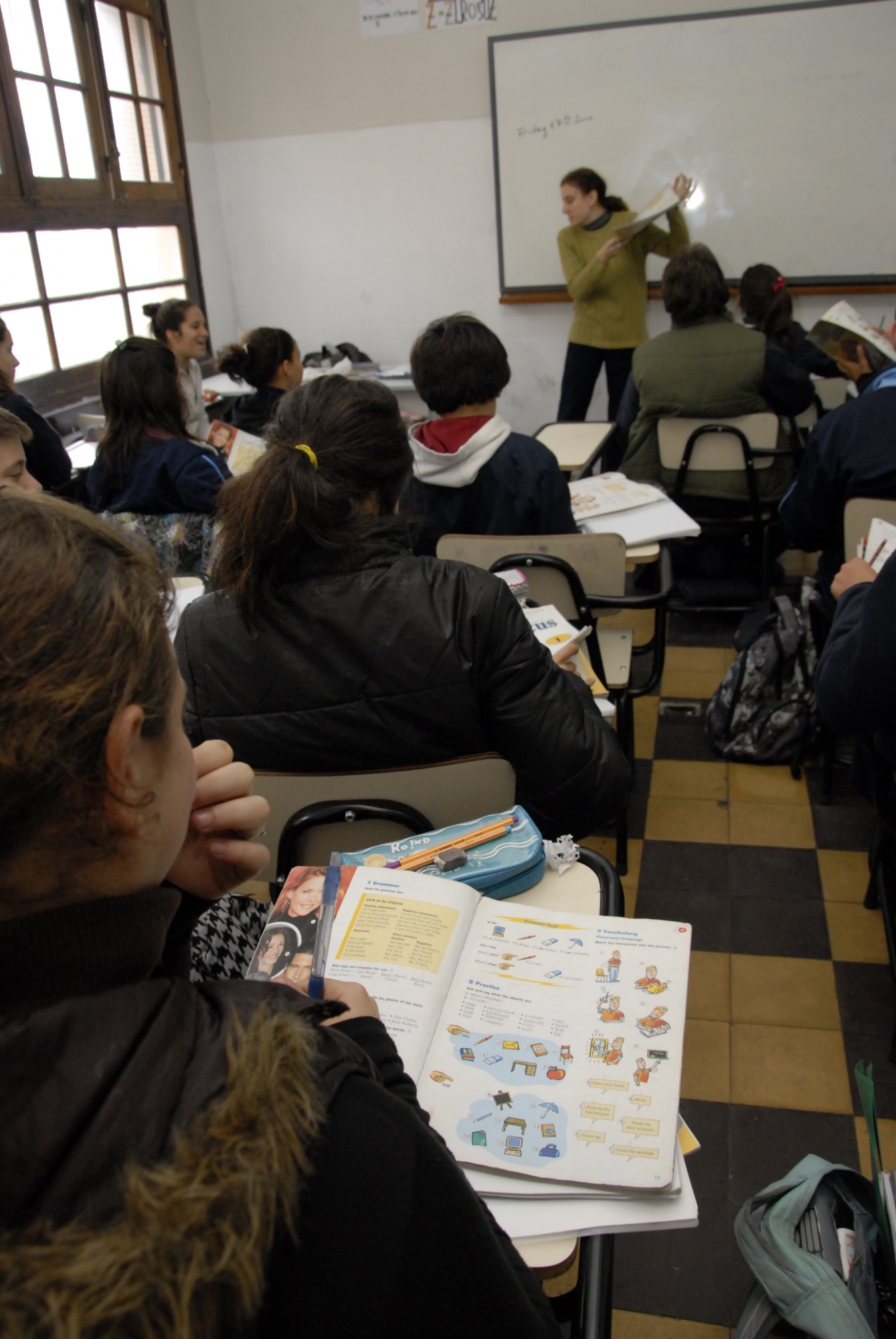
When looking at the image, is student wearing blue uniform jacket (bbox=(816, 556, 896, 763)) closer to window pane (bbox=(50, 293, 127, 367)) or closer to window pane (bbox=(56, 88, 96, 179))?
window pane (bbox=(50, 293, 127, 367))

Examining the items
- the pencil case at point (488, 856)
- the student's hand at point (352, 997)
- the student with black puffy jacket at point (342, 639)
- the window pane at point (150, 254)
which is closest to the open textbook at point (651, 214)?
the window pane at point (150, 254)

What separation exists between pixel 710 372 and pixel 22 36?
3.11 meters

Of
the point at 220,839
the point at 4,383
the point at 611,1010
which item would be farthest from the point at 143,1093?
the point at 4,383

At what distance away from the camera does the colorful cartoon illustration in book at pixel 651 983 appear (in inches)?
35.1

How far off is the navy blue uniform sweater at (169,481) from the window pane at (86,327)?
1.91m

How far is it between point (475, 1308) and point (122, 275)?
5.14 metres

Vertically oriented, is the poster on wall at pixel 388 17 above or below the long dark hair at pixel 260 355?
above

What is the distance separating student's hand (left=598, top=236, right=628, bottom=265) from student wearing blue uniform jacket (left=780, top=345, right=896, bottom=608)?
A: 2065 mm

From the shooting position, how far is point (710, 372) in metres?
3.39

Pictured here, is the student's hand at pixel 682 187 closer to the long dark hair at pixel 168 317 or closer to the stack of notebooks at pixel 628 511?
the long dark hair at pixel 168 317

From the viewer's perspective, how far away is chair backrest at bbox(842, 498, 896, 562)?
7.54ft

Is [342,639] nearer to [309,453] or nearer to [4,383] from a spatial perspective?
[309,453]

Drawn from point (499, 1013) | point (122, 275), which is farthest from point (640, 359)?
point (499, 1013)

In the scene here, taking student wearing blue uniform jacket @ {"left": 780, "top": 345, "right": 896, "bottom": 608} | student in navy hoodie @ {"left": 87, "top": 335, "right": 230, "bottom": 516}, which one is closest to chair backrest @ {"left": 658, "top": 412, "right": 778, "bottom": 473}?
student wearing blue uniform jacket @ {"left": 780, "top": 345, "right": 896, "bottom": 608}
